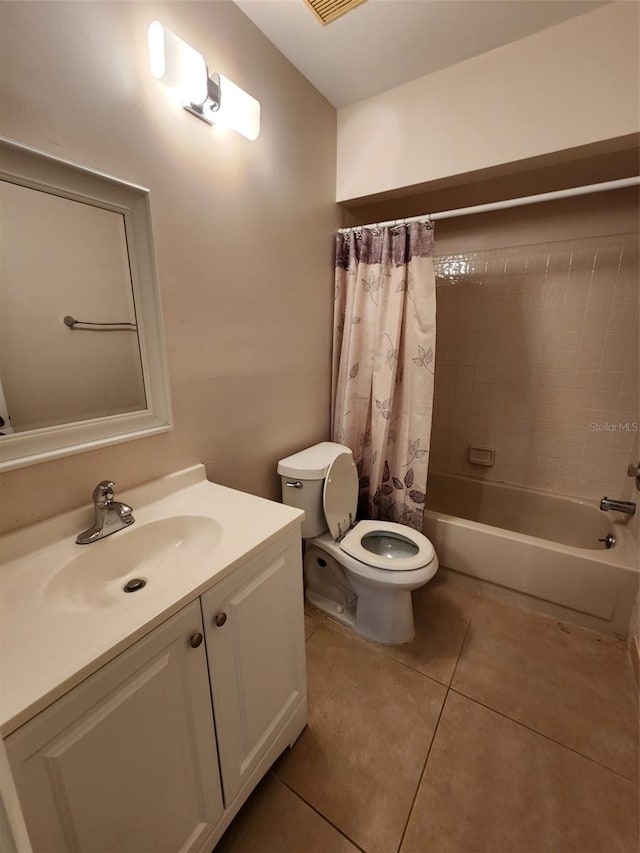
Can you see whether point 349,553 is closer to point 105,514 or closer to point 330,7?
point 105,514

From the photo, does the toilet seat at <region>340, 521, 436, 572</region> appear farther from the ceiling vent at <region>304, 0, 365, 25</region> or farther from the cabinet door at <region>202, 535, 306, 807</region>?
the ceiling vent at <region>304, 0, 365, 25</region>

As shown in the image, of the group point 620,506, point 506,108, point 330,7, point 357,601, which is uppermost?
point 330,7

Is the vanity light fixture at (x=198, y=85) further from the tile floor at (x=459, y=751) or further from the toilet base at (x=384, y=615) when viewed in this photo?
the tile floor at (x=459, y=751)

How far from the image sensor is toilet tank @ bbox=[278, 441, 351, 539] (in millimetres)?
1550

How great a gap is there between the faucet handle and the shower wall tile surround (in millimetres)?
2143

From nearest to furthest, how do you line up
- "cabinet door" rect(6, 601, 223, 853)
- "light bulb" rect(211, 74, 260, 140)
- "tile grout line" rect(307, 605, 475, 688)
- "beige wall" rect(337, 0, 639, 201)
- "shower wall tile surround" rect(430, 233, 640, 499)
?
"cabinet door" rect(6, 601, 223, 853) < "light bulb" rect(211, 74, 260, 140) < "beige wall" rect(337, 0, 639, 201) < "tile grout line" rect(307, 605, 475, 688) < "shower wall tile surround" rect(430, 233, 640, 499)

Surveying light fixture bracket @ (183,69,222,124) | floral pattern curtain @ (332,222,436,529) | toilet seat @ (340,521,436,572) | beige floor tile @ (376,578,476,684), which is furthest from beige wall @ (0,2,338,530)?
beige floor tile @ (376,578,476,684)

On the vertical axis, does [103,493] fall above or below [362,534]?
above

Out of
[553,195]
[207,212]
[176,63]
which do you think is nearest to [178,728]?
[207,212]

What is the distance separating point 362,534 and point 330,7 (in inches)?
79.4

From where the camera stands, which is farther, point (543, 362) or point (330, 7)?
point (543, 362)

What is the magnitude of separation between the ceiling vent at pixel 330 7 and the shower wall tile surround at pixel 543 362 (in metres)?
1.40

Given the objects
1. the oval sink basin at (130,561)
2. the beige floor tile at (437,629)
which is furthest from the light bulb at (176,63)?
the beige floor tile at (437,629)

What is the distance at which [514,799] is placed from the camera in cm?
105
